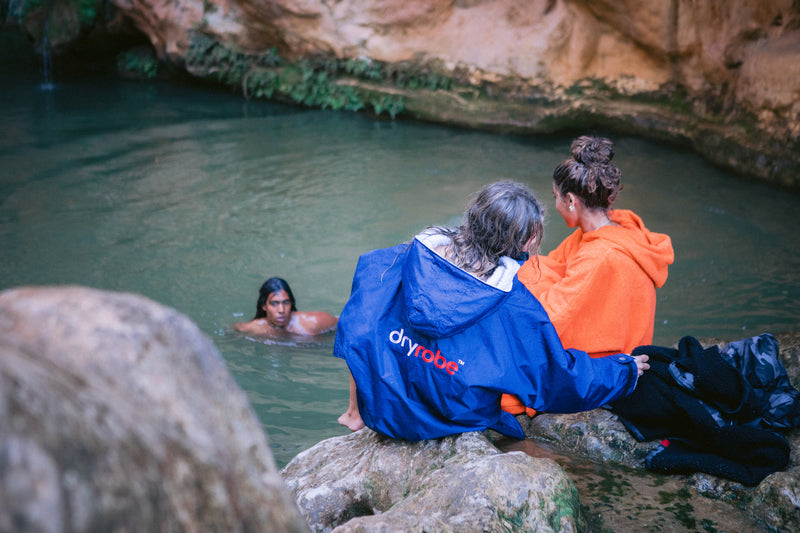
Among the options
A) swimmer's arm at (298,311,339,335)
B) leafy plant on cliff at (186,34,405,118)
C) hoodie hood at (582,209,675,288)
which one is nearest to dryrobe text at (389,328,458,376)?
hoodie hood at (582,209,675,288)

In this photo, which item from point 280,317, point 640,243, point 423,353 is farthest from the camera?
point 280,317

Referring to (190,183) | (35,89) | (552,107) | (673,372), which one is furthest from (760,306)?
(35,89)

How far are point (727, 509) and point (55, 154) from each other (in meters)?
10.9

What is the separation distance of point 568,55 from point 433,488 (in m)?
10.6

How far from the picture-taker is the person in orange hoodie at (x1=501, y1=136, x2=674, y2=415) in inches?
142

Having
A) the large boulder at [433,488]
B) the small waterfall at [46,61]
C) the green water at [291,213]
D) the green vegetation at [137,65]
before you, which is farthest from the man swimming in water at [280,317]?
the small waterfall at [46,61]

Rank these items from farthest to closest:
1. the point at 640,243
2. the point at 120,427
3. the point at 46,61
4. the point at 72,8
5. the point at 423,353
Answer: the point at 46,61 → the point at 72,8 → the point at 640,243 → the point at 423,353 → the point at 120,427

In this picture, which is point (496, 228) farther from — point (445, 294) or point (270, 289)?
point (270, 289)

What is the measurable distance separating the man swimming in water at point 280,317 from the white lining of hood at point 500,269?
3492 millimetres

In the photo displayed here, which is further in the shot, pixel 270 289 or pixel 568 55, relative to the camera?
pixel 568 55

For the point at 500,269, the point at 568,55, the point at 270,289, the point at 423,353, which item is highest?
the point at 568,55

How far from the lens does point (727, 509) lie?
2.88 metres

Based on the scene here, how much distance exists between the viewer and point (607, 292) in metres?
3.65

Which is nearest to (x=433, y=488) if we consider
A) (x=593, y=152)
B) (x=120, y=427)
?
(x=120, y=427)
